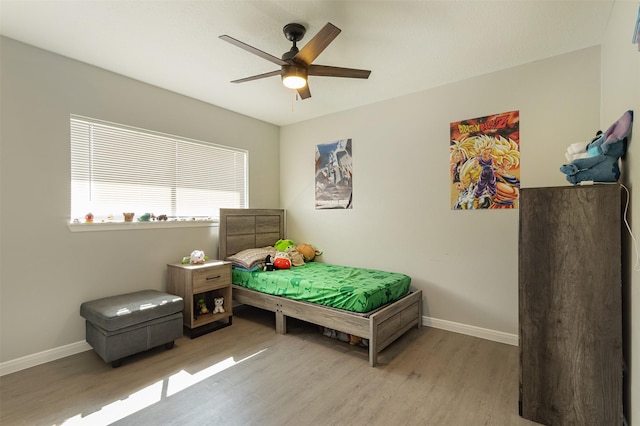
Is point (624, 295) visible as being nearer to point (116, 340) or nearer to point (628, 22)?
point (628, 22)

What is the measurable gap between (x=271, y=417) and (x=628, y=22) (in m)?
3.17

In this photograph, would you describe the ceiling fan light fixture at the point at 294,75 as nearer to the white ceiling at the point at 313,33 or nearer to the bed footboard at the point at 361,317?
the white ceiling at the point at 313,33

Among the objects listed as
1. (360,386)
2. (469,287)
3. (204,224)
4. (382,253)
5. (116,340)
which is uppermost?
(204,224)

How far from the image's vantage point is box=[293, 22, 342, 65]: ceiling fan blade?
1.83 meters

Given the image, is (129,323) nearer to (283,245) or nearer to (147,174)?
(147,174)

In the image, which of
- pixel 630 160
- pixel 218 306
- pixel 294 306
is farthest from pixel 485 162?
pixel 218 306

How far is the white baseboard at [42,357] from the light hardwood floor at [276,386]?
2.2 inches

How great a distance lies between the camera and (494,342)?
2992 mm

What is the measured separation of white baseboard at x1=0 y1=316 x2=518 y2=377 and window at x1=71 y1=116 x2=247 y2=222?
3.83 ft

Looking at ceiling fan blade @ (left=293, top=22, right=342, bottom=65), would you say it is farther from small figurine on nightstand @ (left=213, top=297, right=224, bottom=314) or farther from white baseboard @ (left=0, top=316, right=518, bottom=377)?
white baseboard @ (left=0, top=316, right=518, bottom=377)

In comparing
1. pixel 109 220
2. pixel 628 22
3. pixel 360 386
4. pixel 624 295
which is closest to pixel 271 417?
pixel 360 386

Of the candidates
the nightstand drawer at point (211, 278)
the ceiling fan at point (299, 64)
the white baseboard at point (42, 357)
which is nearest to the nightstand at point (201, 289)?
the nightstand drawer at point (211, 278)

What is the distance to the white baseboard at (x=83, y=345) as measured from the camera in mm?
2432

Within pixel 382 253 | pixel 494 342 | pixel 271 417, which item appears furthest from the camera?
pixel 382 253
